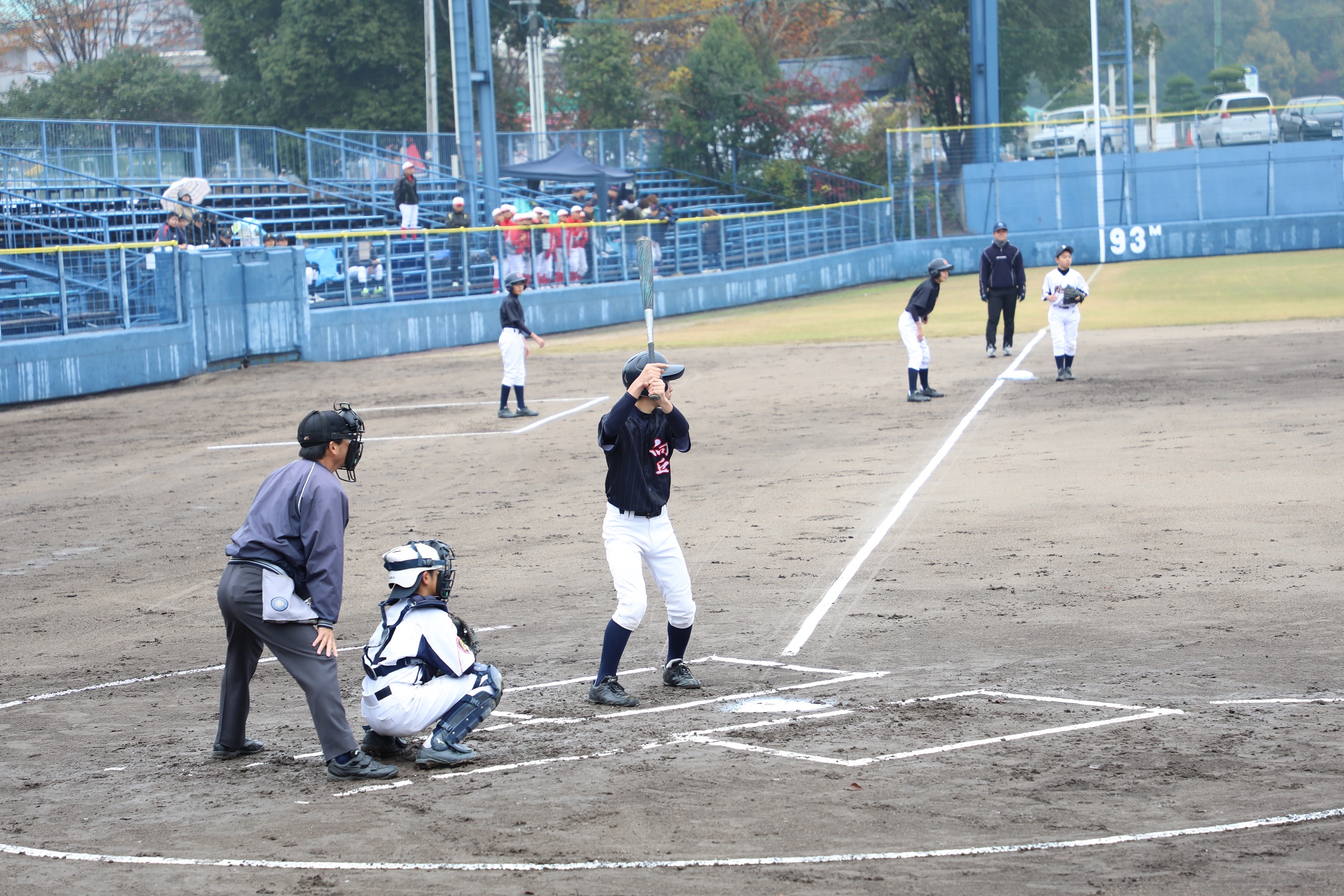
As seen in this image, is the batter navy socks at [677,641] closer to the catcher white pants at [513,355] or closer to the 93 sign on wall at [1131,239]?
the catcher white pants at [513,355]

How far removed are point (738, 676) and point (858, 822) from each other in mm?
2426

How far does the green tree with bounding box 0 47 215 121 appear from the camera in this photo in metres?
56.4

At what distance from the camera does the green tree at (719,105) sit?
4978 cm

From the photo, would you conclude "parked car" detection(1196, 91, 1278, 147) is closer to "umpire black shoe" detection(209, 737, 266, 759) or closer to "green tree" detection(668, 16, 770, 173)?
"green tree" detection(668, 16, 770, 173)

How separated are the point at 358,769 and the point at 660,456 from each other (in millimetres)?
2399

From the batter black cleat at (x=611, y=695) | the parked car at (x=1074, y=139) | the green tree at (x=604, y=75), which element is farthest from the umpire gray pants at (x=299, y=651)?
the green tree at (x=604, y=75)

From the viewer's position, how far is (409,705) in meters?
6.56

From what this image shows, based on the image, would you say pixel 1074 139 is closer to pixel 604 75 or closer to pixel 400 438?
pixel 604 75

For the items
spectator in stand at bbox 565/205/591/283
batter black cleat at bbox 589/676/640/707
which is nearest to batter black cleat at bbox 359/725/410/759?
batter black cleat at bbox 589/676/640/707

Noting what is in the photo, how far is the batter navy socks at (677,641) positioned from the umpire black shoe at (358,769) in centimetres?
191

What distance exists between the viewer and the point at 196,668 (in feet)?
29.1

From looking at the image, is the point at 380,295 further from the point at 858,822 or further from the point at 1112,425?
the point at 858,822

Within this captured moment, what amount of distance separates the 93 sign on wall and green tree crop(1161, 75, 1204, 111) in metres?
39.4

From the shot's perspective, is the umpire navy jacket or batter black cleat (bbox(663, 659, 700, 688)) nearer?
batter black cleat (bbox(663, 659, 700, 688))
